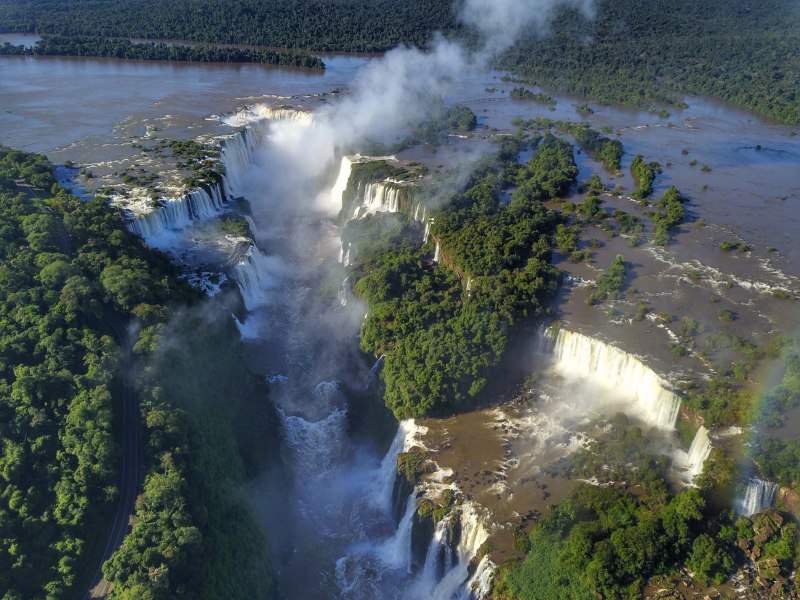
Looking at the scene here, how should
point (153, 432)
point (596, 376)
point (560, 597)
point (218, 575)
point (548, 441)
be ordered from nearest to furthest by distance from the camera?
point (560, 597), point (218, 575), point (153, 432), point (548, 441), point (596, 376)

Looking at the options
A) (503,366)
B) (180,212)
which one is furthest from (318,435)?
(180,212)

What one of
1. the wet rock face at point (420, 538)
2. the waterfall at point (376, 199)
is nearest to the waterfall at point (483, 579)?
the wet rock face at point (420, 538)

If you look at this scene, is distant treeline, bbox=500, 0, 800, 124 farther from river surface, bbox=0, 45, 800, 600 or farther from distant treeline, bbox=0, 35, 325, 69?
distant treeline, bbox=0, 35, 325, 69

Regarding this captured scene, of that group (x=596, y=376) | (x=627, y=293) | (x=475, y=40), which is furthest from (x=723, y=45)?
(x=596, y=376)

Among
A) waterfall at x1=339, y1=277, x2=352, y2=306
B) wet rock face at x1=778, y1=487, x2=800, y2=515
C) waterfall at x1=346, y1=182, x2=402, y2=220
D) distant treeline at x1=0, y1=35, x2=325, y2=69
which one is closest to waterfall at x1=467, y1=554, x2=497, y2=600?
wet rock face at x1=778, y1=487, x2=800, y2=515

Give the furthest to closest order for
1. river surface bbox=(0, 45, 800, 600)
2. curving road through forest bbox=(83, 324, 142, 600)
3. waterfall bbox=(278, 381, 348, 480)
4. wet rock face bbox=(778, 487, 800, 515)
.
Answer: waterfall bbox=(278, 381, 348, 480) → river surface bbox=(0, 45, 800, 600) → wet rock face bbox=(778, 487, 800, 515) → curving road through forest bbox=(83, 324, 142, 600)

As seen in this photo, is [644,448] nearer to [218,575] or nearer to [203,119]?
[218,575]

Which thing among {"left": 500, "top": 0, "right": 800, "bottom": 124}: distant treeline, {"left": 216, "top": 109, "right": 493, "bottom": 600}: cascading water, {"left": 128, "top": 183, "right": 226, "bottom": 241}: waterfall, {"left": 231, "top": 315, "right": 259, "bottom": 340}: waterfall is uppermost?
{"left": 500, "top": 0, "right": 800, "bottom": 124}: distant treeline

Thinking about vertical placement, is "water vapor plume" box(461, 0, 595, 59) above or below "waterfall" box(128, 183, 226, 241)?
above
